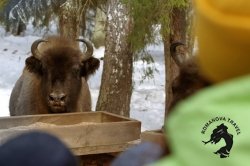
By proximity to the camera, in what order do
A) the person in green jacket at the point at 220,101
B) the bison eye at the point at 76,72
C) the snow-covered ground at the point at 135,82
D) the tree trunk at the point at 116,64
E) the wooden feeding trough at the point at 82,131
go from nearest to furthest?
the person in green jacket at the point at 220,101
the wooden feeding trough at the point at 82,131
the bison eye at the point at 76,72
the tree trunk at the point at 116,64
the snow-covered ground at the point at 135,82

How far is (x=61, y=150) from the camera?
140 centimetres

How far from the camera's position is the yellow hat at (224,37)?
1.26m

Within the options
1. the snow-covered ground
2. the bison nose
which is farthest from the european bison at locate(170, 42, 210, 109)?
the snow-covered ground

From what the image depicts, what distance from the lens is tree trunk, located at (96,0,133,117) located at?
9.10m

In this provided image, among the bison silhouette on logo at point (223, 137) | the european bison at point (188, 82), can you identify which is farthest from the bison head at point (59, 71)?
the bison silhouette on logo at point (223, 137)

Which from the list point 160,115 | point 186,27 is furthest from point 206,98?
point 160,115

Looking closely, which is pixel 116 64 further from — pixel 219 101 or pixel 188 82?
pixel 219 101

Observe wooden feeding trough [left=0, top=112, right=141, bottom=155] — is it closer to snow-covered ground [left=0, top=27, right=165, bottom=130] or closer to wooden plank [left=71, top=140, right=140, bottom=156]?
wooden plank [left=71, top=140, right=140, bottom=156]

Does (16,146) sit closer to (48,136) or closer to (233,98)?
(48,136)

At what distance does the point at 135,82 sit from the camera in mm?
16891

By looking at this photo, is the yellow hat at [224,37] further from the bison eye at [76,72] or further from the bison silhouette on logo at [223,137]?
the bison eye at [76,72]

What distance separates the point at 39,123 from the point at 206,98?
5.32 metres

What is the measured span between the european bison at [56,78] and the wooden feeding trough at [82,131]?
4.10 feet

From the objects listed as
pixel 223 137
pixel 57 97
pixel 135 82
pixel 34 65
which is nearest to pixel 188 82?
pixel 223 137
